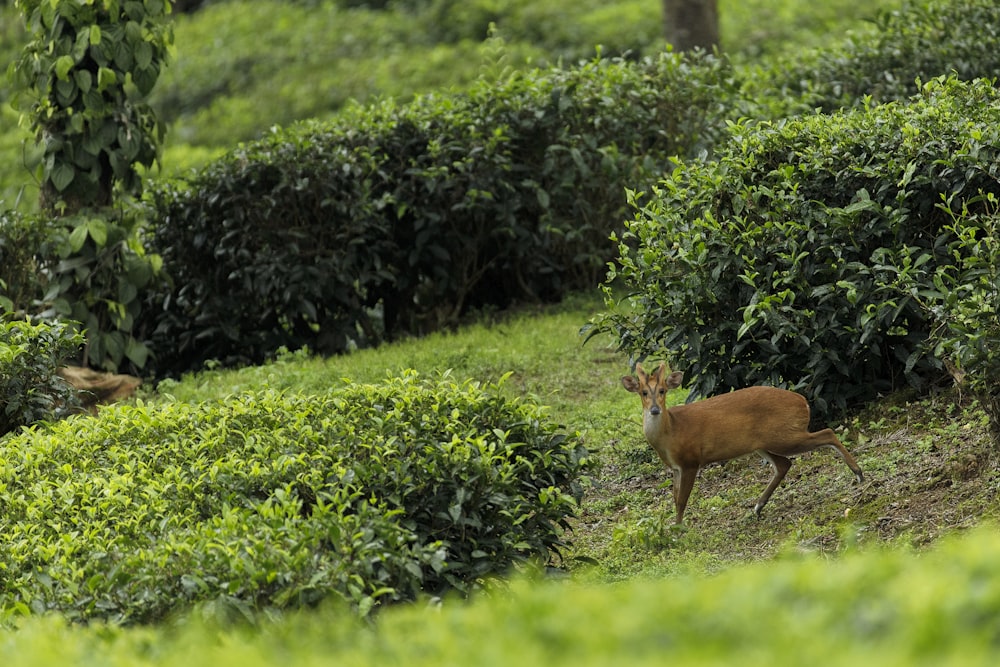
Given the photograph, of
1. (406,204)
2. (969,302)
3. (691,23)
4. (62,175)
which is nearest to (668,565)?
(969,302)

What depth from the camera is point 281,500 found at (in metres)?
5.39

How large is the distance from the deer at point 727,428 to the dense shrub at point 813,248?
645 mm

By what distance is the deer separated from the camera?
677 centimetres

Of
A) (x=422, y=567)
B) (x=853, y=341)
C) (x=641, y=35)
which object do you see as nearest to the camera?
(x=422, y=567)

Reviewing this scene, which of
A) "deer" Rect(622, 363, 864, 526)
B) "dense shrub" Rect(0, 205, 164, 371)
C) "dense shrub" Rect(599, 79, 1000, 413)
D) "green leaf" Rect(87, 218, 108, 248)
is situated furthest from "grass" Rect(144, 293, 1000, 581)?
"green leaf" Rect(87, 218, 108, 248)

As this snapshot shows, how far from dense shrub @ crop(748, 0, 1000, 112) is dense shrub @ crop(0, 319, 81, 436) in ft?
20.9

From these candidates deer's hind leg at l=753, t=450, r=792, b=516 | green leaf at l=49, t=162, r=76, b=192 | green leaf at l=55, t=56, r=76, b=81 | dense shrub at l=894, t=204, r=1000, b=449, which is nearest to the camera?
dense shrub at l=894, t=204, r=1000, b=449

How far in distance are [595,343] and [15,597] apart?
5.87 metres

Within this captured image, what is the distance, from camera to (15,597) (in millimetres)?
5176

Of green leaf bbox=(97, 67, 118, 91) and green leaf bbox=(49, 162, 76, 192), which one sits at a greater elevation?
green leaf bbox=(97, 67, 118, 91)

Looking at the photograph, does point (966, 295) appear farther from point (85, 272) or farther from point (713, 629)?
point (85, 272)

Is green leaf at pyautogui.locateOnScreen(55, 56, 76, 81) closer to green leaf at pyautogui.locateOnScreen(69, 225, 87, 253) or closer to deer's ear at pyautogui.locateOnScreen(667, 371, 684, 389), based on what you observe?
green leaf at pyautogui.locateOnScreen(69, 225, 87, 253)

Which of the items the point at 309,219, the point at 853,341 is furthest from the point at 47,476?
the point at 309,219

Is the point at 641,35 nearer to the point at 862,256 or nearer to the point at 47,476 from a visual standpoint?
the point at 862,256
